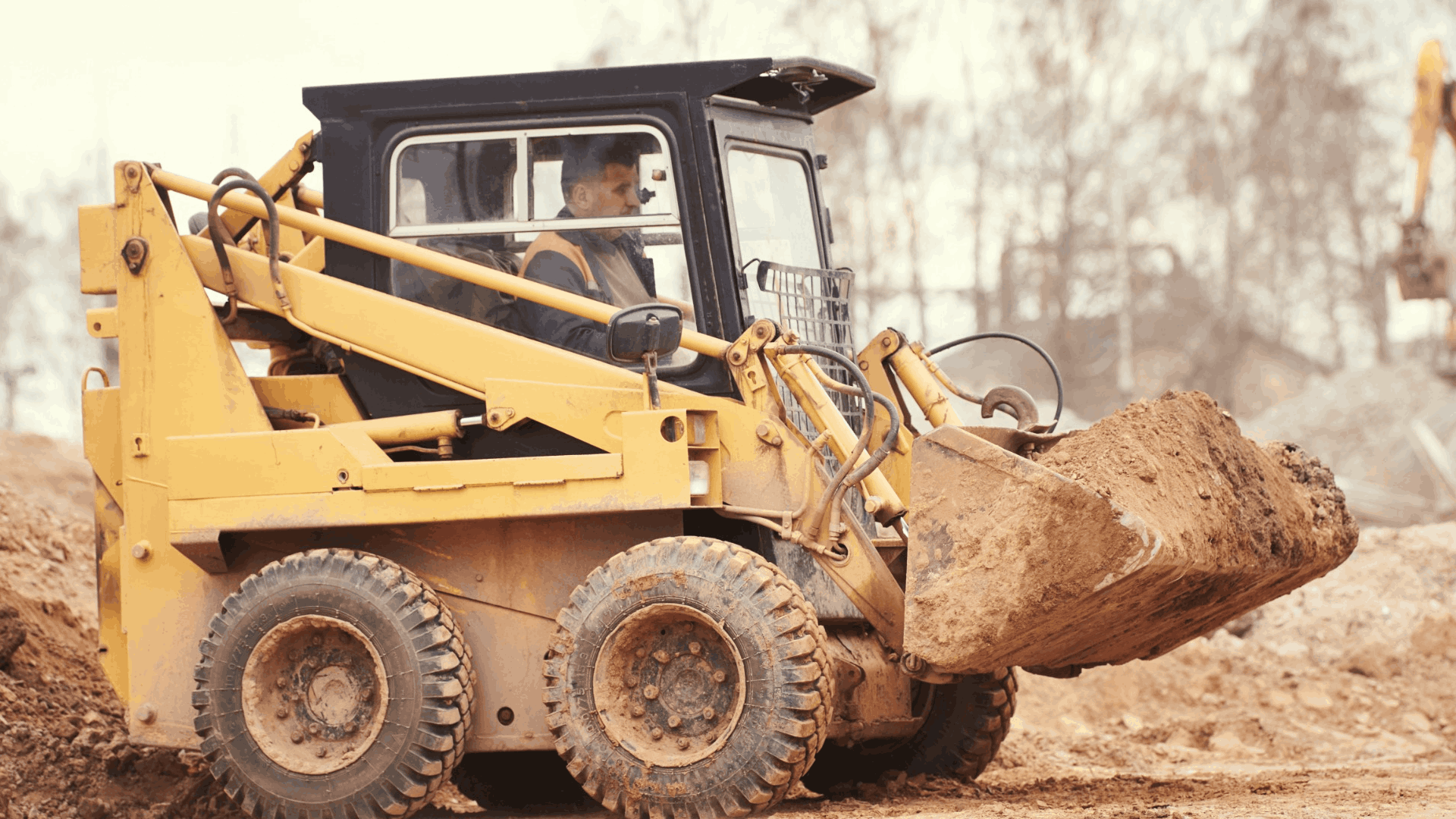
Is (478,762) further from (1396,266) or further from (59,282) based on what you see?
(59,282)

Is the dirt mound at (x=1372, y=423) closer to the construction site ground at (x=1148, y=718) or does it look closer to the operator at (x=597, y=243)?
the construction site ground at (x=1148, y=718)

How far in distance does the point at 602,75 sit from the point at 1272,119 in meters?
28.8

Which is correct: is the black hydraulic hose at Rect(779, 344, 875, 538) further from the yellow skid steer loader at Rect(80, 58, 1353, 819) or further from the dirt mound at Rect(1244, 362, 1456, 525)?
the dirt mound at Rect(1244, 362, 1456, 525)

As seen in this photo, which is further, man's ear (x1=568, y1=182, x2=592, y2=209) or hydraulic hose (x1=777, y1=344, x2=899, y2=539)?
man's ear (x1=568, y1=182, x2=592, y2=209)

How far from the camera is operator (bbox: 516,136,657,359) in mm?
5945

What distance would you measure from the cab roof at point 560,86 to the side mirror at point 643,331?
0.99 meters

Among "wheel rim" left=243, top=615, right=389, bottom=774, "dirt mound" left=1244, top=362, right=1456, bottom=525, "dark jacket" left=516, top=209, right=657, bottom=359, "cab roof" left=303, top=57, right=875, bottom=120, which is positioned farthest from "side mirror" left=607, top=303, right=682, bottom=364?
"dirt mound" left=1244, top=362, right=1456, bottom=525

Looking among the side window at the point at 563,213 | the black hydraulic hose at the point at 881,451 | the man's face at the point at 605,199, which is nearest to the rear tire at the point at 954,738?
the black hydraulic hose at the point at 881,451

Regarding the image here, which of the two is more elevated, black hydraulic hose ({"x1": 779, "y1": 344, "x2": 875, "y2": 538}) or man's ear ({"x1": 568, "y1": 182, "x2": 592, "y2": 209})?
man's ear ({"x1": 568, "y1": 182, "x2": 592, "y2": 209})

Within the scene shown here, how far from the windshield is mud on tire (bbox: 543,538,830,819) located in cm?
120

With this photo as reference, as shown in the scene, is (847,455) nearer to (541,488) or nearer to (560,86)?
(541,488)

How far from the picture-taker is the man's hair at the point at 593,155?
5.96 m

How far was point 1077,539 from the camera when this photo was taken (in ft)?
16.1

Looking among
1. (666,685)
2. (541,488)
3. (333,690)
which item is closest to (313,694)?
(333,690)
